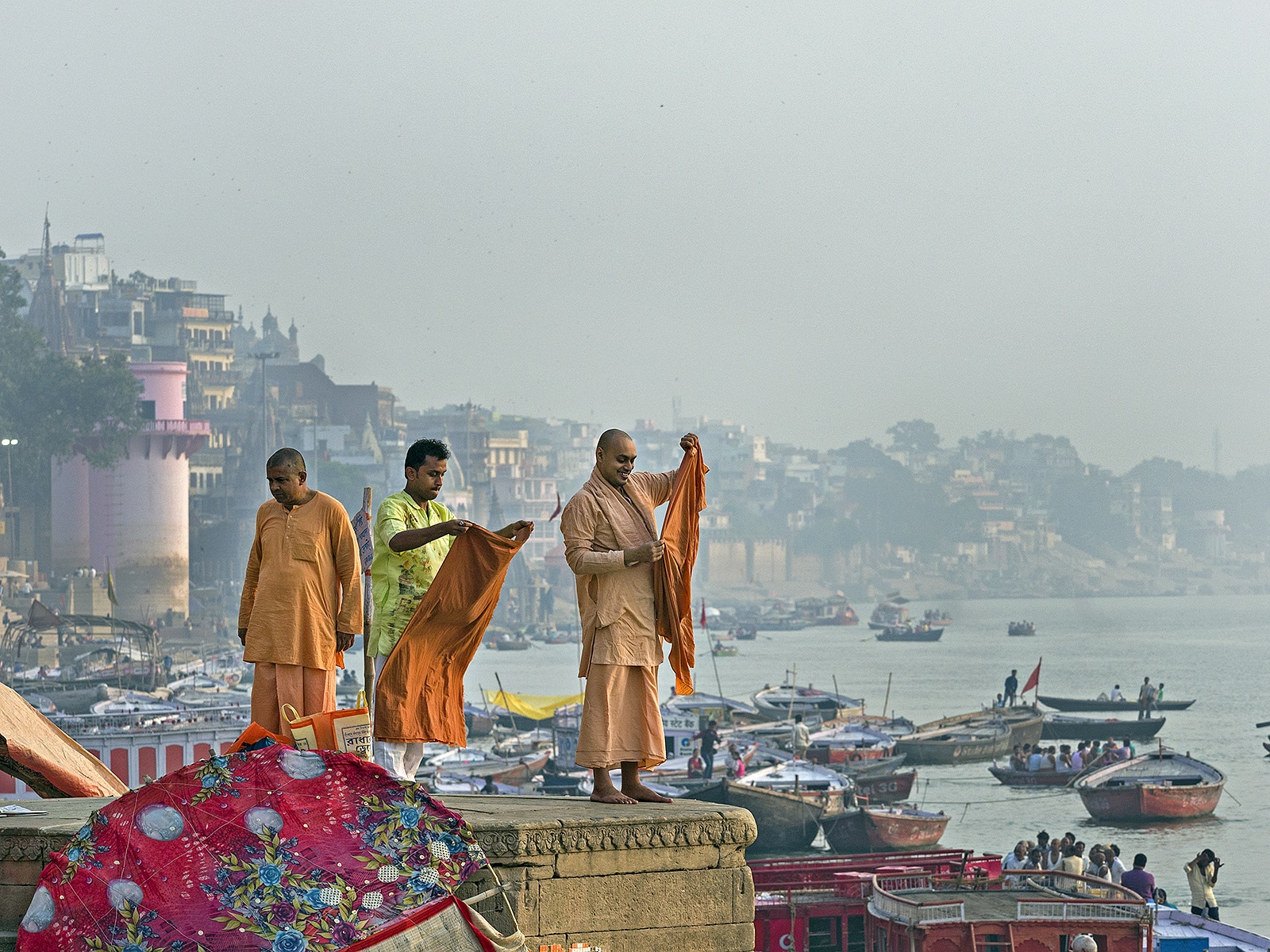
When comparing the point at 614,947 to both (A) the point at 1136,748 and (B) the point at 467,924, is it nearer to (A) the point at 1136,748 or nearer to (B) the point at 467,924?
(B) the point at 467,924

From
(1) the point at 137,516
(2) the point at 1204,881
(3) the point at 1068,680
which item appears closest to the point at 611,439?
(2) the point at 1204,881

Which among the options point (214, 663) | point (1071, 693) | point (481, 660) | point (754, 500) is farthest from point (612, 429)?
point (754, 500)

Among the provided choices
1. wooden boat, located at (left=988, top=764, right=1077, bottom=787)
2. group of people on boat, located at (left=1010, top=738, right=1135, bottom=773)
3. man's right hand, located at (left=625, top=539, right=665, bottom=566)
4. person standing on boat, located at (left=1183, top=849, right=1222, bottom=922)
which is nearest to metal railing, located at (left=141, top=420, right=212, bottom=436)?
group of people on boat, located at (left=1010, top=738, right=1135, bottom=773)

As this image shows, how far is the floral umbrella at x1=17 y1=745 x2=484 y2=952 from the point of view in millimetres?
3582

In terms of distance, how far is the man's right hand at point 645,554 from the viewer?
4484mm

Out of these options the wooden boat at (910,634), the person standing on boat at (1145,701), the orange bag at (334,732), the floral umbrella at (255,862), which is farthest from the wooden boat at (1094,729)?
the floral umbrella at (255,862)

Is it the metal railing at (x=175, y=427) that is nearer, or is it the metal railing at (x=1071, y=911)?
the metal railing at (x=1071, y=911)

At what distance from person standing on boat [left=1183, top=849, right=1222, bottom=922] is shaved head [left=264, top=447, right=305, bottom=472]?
14695 millimetres

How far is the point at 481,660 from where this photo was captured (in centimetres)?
7994

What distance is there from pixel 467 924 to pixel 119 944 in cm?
76

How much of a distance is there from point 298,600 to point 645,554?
112cm

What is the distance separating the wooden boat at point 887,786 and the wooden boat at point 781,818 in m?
7.71

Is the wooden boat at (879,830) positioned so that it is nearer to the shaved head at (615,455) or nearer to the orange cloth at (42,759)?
the orange cloth at (42,759)

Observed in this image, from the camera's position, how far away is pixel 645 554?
14.7ft
